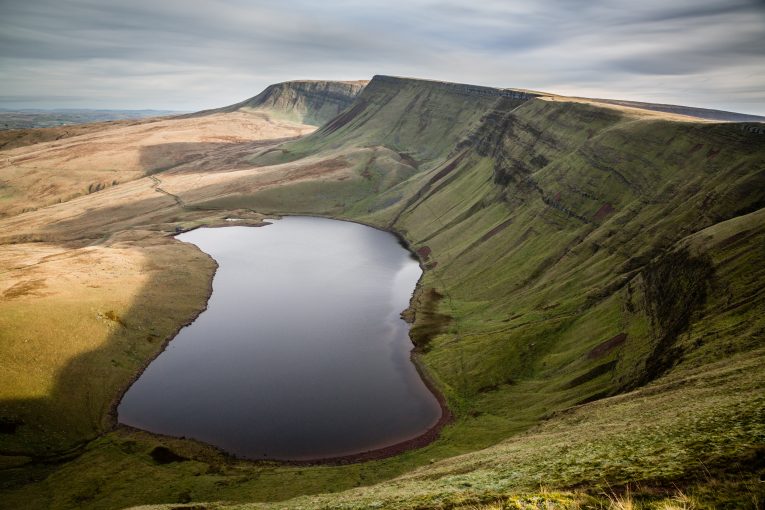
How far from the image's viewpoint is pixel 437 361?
80.9 meters

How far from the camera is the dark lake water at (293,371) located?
6197cm

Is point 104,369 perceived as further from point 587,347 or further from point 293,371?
point 587,347

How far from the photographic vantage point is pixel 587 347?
66.9 m

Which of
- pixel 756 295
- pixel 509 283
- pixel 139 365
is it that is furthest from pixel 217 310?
pixel 756 295

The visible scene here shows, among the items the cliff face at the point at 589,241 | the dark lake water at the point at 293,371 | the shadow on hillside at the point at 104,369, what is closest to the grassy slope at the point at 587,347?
the cliff face at the point at 589,241

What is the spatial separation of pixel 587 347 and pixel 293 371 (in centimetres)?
4538

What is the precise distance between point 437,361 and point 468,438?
22959 mm

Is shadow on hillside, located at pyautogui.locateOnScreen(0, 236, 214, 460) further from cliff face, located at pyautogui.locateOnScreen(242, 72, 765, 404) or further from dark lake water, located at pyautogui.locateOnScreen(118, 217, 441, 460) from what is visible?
cliff face, located at pyautogui.locateOnScreen(242, 72, 765, 404)

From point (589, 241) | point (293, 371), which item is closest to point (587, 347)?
point (589, 241)

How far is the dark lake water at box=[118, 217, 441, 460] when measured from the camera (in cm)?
6197

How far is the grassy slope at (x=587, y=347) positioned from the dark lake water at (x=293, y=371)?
4932 millimetres

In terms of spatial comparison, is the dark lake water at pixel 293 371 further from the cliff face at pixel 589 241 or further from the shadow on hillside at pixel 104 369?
the cliff face at pixel 589 241

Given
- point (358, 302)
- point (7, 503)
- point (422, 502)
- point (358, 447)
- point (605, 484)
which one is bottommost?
point (7, 503)

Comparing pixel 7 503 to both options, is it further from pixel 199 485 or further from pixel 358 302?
pixel 358 302
